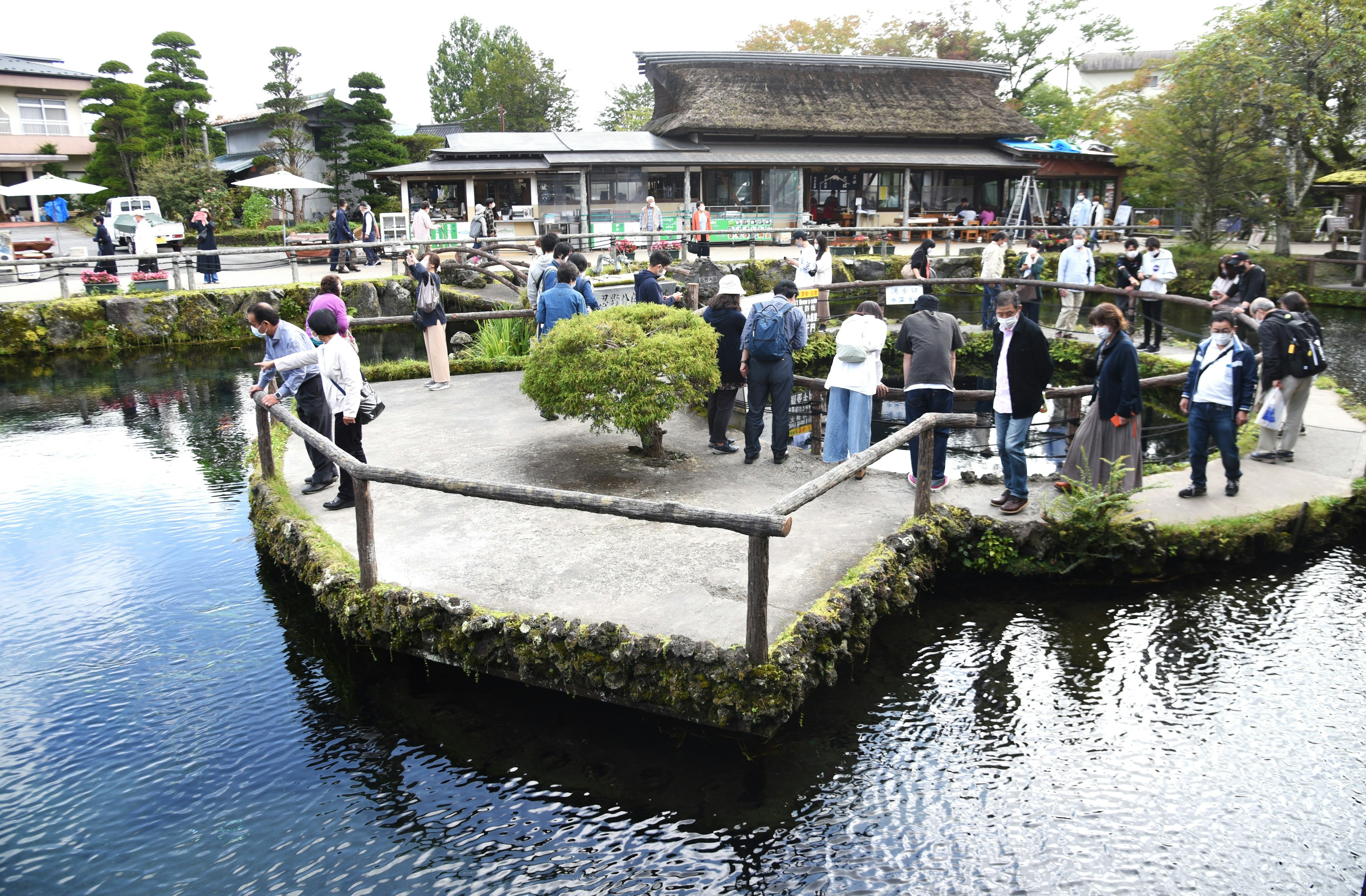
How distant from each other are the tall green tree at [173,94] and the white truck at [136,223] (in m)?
5.80

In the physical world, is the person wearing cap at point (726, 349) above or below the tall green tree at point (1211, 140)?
below

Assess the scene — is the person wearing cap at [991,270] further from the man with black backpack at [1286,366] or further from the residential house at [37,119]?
the residential house at [37,119]

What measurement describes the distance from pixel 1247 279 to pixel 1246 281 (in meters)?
0.04

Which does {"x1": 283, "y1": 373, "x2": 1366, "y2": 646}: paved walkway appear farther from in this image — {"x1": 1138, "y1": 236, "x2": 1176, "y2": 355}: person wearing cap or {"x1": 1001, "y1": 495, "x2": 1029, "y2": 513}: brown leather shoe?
{"x1": 1138, "y1": 236, "x2": 1176, "y2": 355}: person wearing cap

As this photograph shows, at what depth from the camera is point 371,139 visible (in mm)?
33750

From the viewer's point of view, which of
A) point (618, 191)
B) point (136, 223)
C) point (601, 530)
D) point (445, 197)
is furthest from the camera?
point (445, 197)

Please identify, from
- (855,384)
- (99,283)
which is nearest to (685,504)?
(855,384)

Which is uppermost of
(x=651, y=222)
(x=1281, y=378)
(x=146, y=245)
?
(x=651, y=222)

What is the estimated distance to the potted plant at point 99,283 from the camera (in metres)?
17.8

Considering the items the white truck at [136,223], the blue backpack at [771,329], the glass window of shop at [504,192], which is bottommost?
the blue backpack at [771,329]

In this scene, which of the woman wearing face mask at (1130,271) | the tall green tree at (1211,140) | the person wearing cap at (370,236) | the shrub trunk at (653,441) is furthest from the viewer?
the tall green tree at (1211,140)

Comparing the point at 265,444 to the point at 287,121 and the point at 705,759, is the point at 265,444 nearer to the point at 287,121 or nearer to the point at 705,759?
the point at 705,759

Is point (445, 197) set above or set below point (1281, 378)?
above

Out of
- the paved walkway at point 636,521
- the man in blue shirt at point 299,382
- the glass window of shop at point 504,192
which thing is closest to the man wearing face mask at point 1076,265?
the paved walkway at point 636,521
